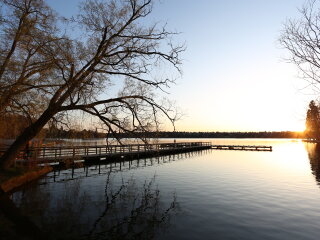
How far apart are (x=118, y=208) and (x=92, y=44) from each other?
336 inches

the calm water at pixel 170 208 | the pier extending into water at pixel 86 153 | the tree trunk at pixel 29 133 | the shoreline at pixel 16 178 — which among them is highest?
the tree trunk at pixel 29 133

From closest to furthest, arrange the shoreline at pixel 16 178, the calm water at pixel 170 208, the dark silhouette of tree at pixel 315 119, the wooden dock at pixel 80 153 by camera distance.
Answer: the calm water at pixel 170 208 < the shoreline at pixel 16 178 < the wooden dock at pixel 80 153 < the dark silhouette of tree at pixel 315 119

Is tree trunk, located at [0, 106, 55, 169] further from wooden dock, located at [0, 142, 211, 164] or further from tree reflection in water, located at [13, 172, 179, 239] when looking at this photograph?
wooden dock, located at [0, 142, 211, 164]

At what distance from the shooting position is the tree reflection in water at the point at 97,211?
8.82 m

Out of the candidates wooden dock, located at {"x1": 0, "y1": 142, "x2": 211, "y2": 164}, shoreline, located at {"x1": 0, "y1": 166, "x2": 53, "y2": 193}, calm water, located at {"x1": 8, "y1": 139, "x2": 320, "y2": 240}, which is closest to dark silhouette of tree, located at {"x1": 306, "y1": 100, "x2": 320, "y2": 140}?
calm water, located at {"x1": 8, "y1": 139, "x2": 320, "y2": 240}

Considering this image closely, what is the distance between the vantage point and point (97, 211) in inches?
447

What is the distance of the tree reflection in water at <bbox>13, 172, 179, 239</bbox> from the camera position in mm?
8820

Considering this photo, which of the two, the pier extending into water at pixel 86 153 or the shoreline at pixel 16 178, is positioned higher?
the pier extending into water at pixel 86 153

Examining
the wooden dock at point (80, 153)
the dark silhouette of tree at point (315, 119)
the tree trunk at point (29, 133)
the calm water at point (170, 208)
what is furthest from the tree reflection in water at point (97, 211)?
the dark silhouette of tree at point (315, 119)

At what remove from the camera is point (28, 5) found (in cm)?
1378

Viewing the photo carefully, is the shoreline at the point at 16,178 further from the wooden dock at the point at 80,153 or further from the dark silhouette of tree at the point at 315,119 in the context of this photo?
the dark silhouette of tree at the point at 315,119

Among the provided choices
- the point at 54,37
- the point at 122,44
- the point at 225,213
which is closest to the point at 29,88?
the point at 54,37

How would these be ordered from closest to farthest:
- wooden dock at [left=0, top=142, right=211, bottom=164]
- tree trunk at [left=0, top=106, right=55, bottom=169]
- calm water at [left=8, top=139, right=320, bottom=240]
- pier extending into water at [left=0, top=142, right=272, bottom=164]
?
calm water at [left=8, top=139, right=320, bottom=240], tree trunk at [left=0, top=106, right=55, bottom=169], wooden dock at [left=0, top=142, right=211, bottom=164], pier extending into water at [left=0, top=142, right=272, bottom=164]

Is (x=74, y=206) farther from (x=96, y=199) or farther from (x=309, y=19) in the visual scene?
(x=309, y=19)
